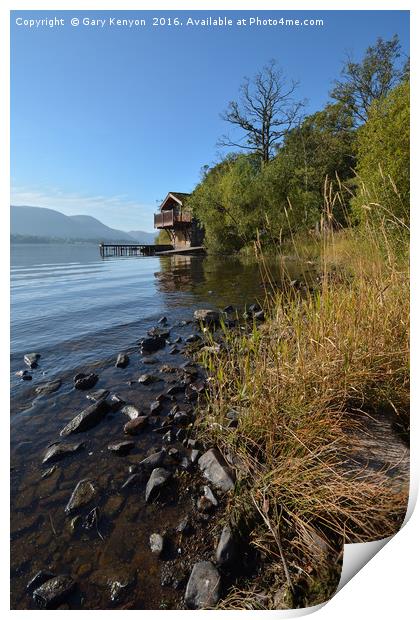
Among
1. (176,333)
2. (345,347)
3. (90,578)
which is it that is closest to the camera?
(90,578)

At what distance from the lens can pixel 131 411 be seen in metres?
2.87

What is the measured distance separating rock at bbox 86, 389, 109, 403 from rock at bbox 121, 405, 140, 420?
0.43 metres

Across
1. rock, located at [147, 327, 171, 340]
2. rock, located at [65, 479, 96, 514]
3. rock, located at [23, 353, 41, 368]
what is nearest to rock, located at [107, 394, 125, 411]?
rock, located at [65, 479, 96, 514]

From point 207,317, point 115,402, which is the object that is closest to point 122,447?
point 115,402

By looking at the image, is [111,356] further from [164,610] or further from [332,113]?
[332,113]

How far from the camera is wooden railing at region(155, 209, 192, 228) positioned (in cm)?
2868

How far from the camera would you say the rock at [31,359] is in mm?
4164

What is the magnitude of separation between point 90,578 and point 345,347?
206 cm

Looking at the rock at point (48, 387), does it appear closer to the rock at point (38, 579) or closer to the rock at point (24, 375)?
the rock at point (24, 375)

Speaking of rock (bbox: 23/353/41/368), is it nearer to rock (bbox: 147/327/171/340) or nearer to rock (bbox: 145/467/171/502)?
rock (bbox: 147/327/171/340)

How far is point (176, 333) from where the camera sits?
559cm
